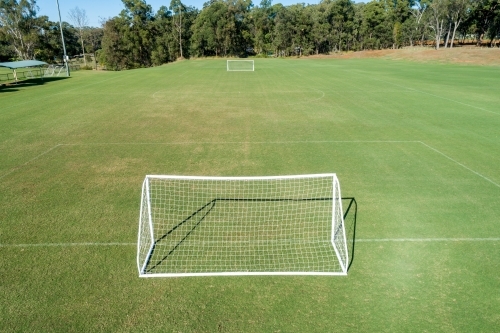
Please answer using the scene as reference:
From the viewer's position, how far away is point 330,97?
852 inches

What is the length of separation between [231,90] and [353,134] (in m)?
13.8

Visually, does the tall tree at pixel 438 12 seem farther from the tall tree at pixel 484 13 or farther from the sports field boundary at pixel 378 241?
the sports field boundary at pixel 378 241

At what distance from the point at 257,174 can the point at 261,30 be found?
9282cm

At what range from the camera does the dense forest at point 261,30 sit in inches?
2936

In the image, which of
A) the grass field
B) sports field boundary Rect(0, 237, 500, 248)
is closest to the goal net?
the grass field

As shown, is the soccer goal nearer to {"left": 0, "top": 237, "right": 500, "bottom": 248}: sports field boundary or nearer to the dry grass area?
the dry grass area

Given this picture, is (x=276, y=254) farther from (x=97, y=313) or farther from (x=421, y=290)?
(x=97, y=313)

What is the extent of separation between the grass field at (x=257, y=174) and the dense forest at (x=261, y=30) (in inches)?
2656

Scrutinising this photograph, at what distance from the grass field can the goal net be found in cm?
31

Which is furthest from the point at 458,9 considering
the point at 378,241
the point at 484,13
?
the point at 378,241

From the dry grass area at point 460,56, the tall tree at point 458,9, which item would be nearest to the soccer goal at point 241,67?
the dry grass area at point 460,56

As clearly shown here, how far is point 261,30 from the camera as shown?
94312mm

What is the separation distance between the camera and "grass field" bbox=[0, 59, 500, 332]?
194 inches

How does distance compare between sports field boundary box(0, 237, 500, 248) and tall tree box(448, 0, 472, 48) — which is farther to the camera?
tall tree box(448, 0, 472, 48)
